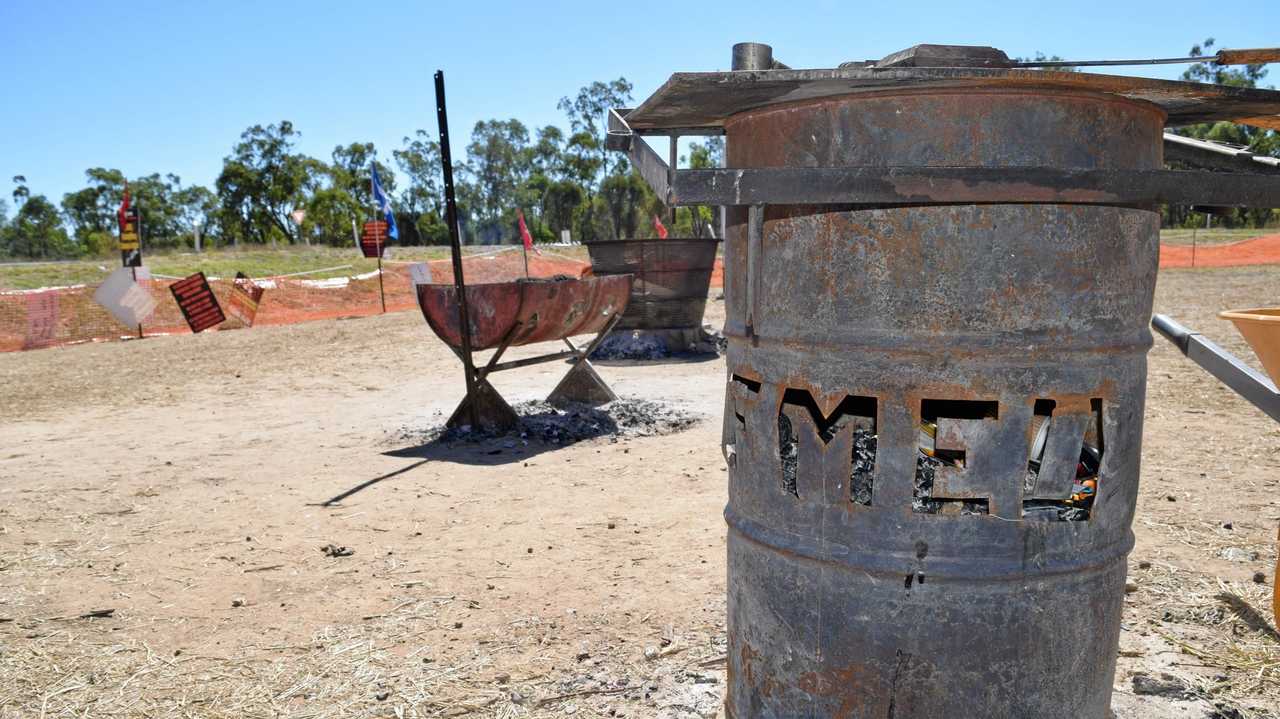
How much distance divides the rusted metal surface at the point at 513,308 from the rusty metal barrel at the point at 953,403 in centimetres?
508

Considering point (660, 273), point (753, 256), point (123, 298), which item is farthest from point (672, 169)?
point (123, 298)

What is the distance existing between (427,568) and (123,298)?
49.7 feet

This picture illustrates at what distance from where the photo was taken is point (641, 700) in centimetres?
312

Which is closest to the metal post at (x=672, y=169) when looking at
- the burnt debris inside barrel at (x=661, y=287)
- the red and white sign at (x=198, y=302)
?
the burnt debris inside barrel at (x=661, y=287)

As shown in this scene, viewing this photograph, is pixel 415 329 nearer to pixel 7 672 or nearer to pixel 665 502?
pixel 665 502

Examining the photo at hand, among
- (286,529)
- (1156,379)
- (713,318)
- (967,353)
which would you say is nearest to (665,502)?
(286,529)

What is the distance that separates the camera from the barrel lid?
1.93 metres

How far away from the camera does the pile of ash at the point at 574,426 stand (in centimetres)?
741

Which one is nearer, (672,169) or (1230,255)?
(672,169)

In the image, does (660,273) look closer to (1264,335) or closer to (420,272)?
(1264,335)

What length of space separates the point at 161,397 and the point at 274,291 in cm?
1119

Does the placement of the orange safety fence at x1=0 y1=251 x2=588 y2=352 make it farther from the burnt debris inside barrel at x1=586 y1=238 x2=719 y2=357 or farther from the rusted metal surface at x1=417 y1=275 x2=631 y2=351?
the rusted metal surface at x1=417 y1=275 x2=631 y2=351

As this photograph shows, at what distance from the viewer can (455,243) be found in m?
7.17

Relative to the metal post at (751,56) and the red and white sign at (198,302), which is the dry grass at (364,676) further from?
the red and white sign at (198,302)
